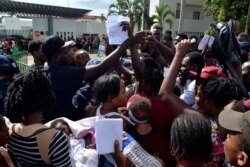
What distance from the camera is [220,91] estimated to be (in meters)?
2.42

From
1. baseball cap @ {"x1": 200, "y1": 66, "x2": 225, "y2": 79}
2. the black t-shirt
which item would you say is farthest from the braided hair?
the black t-shirt

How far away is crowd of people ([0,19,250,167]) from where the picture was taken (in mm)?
1838

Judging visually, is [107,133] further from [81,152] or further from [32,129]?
[32,129]

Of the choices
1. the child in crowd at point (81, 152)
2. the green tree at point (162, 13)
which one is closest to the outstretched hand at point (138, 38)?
the child in crowd at point (81, 152)

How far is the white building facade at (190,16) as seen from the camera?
4014 cm

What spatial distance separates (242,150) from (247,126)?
0.42 feet

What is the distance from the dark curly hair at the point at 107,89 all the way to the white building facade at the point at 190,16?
3809 centimetres

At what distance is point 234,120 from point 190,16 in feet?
135

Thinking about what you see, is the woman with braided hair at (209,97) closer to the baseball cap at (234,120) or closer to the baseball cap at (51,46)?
the baseball cap at (234,120)

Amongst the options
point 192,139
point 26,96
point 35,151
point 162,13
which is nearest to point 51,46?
point 26,96

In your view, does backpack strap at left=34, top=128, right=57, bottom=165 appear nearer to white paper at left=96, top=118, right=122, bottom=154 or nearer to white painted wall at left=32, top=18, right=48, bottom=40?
white paper at left=96, top=118, right=122, bottom=154

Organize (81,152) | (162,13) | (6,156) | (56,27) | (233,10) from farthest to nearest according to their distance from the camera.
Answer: (56,27) → (162,13) → (233,10) → (81,152) → (6,156)

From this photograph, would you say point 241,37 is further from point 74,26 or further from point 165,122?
point 74,26

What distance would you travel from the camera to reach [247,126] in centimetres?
157
